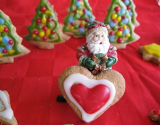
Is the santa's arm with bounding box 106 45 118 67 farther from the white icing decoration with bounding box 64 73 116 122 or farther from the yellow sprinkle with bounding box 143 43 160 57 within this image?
the yellow sprinkle with bounding box 143 43 160 57

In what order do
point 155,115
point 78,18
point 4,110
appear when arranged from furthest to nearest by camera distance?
point 78,18, point 155,115, point 4,110

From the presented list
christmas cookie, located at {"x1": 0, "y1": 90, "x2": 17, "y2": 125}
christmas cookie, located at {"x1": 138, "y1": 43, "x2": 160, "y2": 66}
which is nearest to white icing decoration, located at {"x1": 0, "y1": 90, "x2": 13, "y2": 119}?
christmas cookie, located at {"x1": 0, "y1": 90, "x2": 17, "y2": 125}

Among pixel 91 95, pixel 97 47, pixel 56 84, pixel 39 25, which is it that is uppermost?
pixel 97 47

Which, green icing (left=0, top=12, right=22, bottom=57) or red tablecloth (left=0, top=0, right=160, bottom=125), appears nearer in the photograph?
red tablecloth (left=0, top=0, right=160, bottom=125)

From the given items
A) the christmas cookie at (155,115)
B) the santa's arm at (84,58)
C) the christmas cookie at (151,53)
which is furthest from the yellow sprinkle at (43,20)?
the christmas cookie at (155,115)

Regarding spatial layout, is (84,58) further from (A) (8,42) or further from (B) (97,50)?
(A) (8,42)

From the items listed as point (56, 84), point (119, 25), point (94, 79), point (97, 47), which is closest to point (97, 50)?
point (97, 47)
